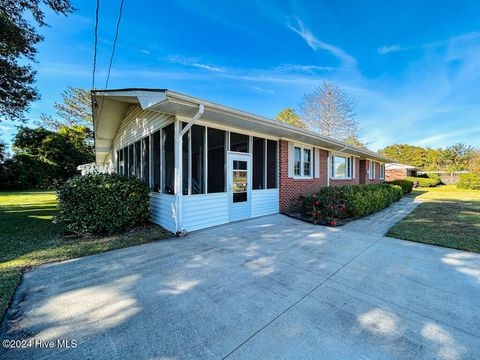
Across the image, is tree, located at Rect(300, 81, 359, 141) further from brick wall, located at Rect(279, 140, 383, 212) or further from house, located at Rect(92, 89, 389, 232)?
house, located at Rect(92, 89, 389, 232)

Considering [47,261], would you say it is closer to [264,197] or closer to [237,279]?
[237,279]

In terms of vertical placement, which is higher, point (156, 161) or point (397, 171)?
point (397, 171)

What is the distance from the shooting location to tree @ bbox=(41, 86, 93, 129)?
85.3 ft

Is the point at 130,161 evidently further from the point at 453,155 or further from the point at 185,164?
the point at 453,155

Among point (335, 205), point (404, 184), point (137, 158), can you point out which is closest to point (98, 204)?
point (137, 158)

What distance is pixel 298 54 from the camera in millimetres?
12805

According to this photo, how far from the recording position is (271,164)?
25.8 feet

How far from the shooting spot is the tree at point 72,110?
26.0m

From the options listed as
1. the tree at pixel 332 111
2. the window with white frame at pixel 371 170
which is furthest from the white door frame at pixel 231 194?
the tree at pixel 332 111

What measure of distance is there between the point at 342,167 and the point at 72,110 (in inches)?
1272

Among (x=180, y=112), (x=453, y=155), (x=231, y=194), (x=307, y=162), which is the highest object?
(x=453, y=155)

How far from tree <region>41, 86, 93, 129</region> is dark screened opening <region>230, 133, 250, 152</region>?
27.8 meters

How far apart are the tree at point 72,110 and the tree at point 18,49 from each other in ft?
59.6

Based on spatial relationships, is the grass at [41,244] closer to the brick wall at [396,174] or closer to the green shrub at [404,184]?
the green shrub at [404,184]
